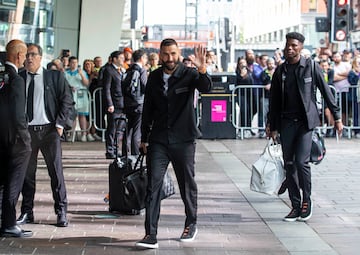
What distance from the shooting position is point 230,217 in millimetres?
8133

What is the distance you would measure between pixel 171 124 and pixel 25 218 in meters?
2.12

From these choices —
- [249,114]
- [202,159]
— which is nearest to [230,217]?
[202,159]

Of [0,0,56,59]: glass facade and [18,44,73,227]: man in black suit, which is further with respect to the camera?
[0,0,56,59]: glass facade

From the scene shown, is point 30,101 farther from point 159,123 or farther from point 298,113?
point 298,113

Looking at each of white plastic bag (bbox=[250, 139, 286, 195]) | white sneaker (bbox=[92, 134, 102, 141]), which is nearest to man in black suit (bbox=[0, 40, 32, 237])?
white plastic bag (bbox=[250, 139, 286, 195])

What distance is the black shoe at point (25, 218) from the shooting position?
7668 mm

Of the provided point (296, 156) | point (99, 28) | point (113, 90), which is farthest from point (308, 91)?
point (99, 28)

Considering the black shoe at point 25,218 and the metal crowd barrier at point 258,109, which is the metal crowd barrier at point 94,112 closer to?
the metal crowd barrier at point 258,109

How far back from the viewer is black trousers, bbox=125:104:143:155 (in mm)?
10586

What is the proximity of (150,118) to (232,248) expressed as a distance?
1459 millimetres

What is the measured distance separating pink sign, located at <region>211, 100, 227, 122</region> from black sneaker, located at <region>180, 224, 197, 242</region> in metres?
9.91

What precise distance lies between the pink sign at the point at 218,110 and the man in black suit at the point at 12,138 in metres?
9.87

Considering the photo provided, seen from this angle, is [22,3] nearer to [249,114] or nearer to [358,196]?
[249,114]

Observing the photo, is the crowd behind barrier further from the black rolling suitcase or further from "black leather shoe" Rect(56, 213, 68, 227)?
"black leather shoe" Rect(56, 213, 68, 227)
